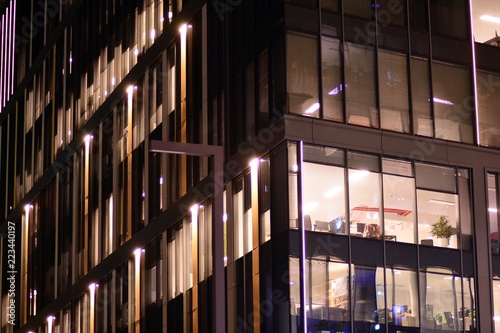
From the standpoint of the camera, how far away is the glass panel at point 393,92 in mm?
34531

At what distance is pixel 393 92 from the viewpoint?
114 feet

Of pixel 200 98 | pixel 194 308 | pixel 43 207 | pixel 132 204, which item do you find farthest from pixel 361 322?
pixel 43 207

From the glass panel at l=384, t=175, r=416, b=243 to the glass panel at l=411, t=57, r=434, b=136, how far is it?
1817 mm

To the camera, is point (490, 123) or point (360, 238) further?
point (490, 123)

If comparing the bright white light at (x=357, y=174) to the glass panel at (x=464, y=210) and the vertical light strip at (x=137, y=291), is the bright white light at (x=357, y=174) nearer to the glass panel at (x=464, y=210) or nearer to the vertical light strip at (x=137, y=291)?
the glass panel at (x=464, y=210)

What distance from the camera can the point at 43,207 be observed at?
58.8m

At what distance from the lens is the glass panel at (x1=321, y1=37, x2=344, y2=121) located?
33656 mm

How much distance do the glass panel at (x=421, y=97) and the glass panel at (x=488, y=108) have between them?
6.52 ft

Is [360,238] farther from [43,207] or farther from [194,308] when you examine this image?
[43,207]

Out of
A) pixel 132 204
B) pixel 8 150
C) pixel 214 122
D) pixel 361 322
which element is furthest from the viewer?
pixel 8 150

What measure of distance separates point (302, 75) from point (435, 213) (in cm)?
595

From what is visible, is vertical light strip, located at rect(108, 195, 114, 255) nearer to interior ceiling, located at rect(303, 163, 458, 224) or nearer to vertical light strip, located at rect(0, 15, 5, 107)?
interior ceiling, located at rect(303, 163, 458, 224)

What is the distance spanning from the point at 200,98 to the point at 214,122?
6.01 ft

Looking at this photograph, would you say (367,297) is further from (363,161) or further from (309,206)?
(363,161)
